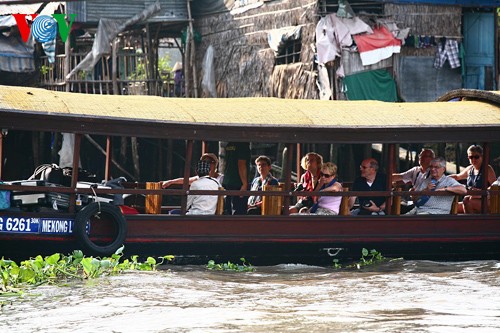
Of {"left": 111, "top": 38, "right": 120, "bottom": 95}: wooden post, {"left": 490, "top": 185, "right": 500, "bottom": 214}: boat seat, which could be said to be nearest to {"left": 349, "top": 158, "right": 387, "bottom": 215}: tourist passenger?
{"left": 490, "top": 185, "right": 500, "bottom": 214}: boat seat

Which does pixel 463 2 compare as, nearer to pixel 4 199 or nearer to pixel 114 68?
pixel 114 68

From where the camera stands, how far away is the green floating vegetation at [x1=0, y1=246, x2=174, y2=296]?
894cm

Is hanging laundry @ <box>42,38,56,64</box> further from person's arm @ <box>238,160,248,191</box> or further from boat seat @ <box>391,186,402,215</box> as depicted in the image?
boat seat @ <box>391,186,402,215</box>

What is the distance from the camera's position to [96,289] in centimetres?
900

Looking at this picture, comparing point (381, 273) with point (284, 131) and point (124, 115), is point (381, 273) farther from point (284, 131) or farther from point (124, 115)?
point (124, 115)

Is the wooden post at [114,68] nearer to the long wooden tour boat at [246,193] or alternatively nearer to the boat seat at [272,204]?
the long wooden tour boat at [246,193]

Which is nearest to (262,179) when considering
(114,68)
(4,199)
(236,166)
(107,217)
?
(236,166)

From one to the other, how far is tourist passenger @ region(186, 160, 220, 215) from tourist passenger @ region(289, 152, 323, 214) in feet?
3.34

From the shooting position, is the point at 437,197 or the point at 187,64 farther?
the point at 187,64

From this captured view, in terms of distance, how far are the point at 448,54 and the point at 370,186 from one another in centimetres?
831

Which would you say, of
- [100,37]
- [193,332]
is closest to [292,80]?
[100,37]

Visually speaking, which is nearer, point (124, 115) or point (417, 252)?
point (124, 115)

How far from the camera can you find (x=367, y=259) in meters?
11.5

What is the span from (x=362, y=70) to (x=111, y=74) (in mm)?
5662
